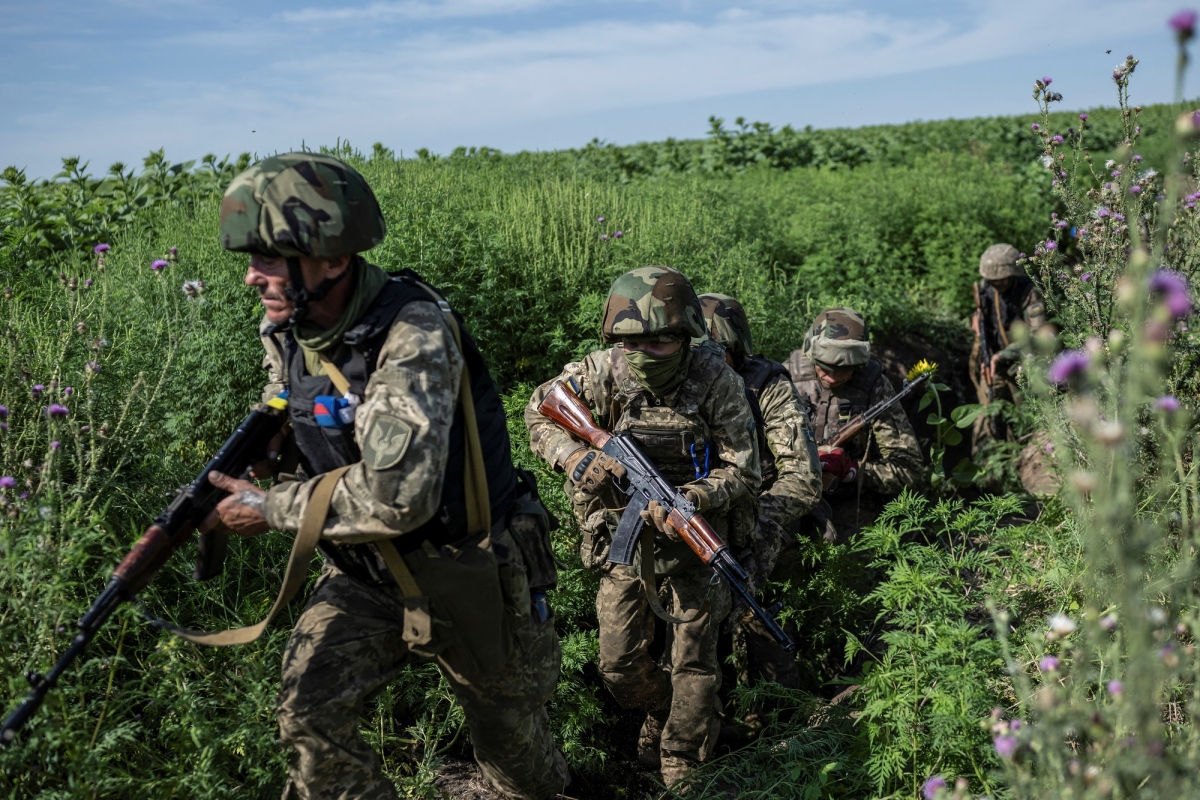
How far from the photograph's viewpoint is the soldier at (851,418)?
18.8 feet

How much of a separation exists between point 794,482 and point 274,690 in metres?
2.57

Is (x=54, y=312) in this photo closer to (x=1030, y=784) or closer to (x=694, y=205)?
(x=1030, y=784)

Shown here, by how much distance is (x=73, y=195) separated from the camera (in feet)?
22.1

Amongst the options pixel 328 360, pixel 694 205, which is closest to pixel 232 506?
pixel 328 360

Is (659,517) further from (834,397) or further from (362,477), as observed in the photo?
(834,397)

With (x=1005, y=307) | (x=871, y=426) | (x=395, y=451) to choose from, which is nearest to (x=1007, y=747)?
(x=395, y=451)

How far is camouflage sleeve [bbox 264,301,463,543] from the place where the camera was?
250 centimetres

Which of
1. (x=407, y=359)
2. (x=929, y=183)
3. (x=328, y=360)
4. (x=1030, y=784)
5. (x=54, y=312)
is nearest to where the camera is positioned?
(x=1030, y=784)

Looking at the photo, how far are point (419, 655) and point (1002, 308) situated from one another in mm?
7194

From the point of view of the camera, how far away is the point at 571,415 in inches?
169

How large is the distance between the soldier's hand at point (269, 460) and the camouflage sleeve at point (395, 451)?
377mm

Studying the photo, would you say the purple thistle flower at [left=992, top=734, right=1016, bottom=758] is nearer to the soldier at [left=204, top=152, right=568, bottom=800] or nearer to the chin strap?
the soldier at [left=204, top=152, right=568, bottom=800]

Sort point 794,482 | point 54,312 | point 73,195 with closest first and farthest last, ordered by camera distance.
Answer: point 54,312
point 794,482
point 73,195

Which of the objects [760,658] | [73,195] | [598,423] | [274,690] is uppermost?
[73,195]
